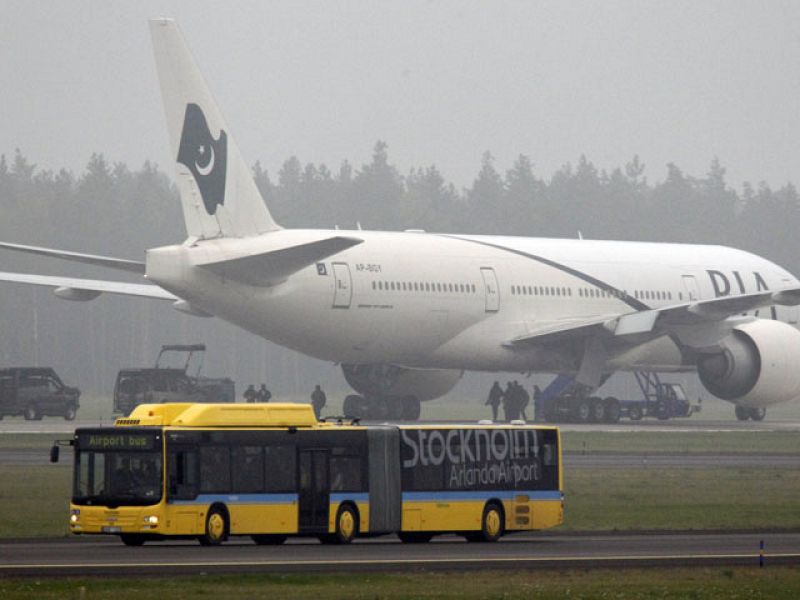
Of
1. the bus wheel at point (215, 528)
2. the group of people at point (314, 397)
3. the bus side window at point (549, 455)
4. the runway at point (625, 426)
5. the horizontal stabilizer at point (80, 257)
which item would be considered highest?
the horizontal stabilizer at point (80, 257)

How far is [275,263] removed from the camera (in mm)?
51719

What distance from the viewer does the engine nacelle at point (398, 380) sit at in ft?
206

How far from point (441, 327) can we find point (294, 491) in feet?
103

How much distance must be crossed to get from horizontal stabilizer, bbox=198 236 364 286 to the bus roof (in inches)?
798

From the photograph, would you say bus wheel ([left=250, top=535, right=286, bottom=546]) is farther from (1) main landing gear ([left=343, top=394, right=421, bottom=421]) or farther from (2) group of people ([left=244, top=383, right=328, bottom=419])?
(2) group of people ([left=244, top=383, right=328, bottom=419])

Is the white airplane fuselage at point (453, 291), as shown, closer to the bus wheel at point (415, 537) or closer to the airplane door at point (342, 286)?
the airplane door at point (342, 286)

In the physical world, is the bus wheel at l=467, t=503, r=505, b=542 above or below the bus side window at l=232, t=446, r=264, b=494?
below

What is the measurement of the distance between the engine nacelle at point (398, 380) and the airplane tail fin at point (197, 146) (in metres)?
11.2

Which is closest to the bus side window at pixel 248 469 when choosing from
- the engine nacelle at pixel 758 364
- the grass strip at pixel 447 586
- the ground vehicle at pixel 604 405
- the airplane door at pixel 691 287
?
the grass strip at pixel 447 586

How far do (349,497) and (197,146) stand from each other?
2547 cm

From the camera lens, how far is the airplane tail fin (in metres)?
52.0

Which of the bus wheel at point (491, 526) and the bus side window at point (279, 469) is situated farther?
the bus wheel at point (491, 526)

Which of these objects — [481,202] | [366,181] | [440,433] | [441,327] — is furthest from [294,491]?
[366,181]

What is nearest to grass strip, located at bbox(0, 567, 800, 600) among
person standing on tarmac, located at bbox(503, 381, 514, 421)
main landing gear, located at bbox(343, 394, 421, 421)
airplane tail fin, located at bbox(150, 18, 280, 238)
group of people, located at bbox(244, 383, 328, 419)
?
airplane tail fin, located at bbox(150, 18, 280, 238)
